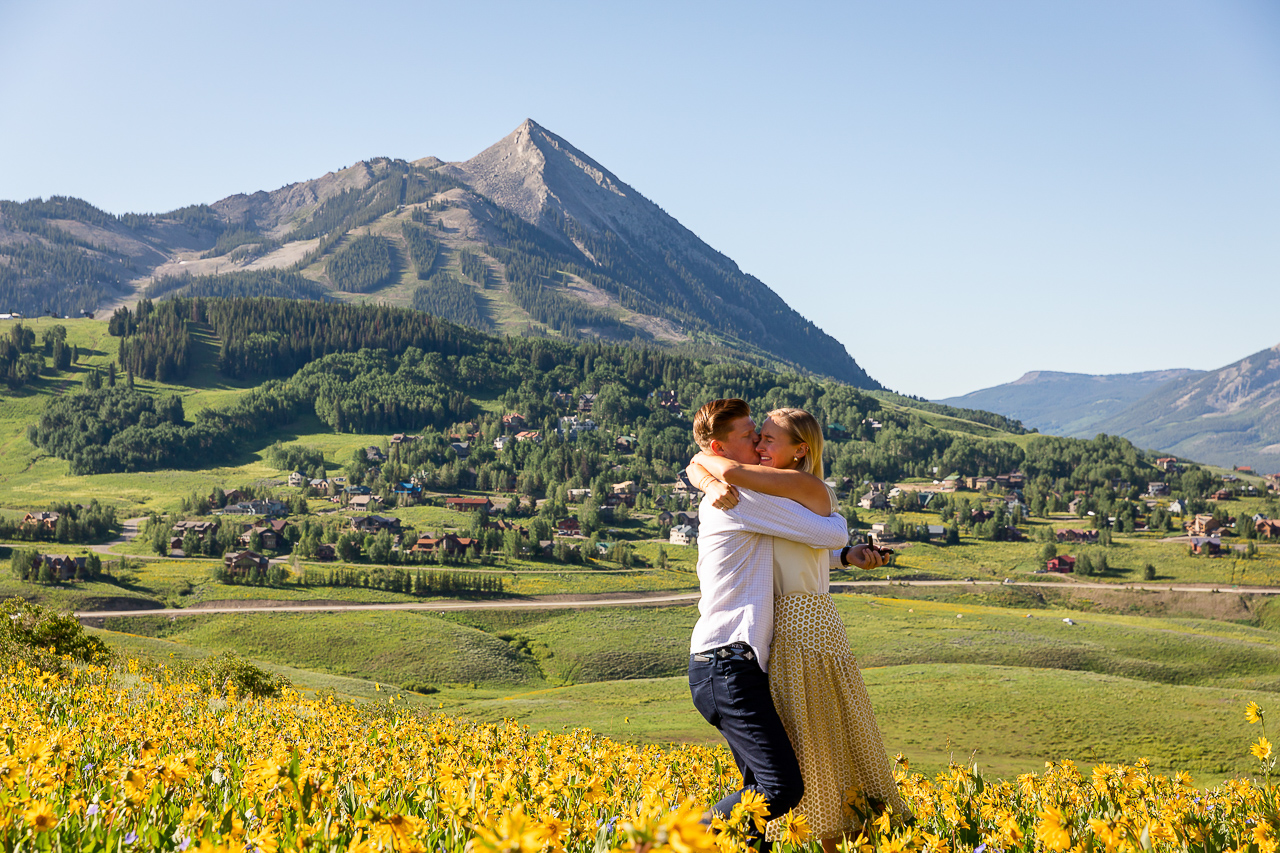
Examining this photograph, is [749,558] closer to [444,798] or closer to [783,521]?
[783,521]

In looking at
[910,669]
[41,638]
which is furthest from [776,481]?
[910,669]

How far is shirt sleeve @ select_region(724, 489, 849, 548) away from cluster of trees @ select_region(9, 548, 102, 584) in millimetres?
109901

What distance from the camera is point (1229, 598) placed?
10881 centimetres

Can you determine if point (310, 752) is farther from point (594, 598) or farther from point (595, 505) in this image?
point (595, 505)

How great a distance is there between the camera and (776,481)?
543cm

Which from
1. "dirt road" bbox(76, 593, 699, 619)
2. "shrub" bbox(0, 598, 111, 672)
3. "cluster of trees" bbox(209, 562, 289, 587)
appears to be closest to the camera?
"shrub" bbox(0, 598, 111, 672)

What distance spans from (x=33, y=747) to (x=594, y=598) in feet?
321

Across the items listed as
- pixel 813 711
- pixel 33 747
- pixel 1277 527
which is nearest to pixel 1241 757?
pixel 813 711

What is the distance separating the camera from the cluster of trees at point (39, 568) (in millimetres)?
91500

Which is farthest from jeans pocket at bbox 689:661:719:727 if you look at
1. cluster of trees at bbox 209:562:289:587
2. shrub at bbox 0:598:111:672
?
cluster of trees at bbox 209:562:289:587

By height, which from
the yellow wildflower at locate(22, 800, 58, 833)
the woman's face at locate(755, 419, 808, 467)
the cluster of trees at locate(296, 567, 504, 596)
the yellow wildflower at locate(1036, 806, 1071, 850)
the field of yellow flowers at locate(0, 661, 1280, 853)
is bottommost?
the cluster of trees at locate(296, 567, 504, 596)

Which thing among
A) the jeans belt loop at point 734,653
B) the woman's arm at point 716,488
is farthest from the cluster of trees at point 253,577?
the jeans belt loop at point 734,653

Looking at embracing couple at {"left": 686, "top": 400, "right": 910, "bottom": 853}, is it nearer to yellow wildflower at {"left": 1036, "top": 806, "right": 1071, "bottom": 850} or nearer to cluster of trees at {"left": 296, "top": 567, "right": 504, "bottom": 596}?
yellow wildflower at {"left": 1036, "top": 806, "right": 1071, "bottom": 850}

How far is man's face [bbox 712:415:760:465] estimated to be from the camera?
5840 millimetres
